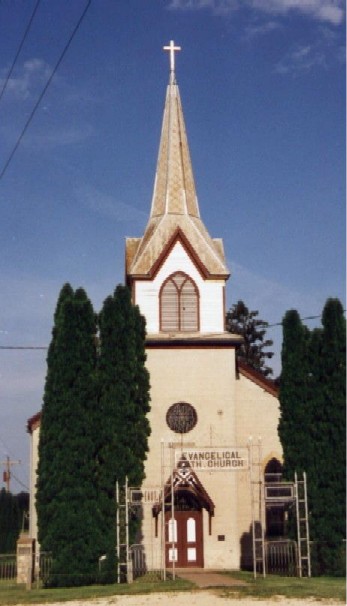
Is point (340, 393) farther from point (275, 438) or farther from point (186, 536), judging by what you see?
point (186, 536)

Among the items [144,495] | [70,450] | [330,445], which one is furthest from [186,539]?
[330,445]

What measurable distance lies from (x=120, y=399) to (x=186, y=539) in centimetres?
702

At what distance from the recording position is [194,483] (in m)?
34.1

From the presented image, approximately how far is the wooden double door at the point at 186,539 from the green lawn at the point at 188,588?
5.17 meters

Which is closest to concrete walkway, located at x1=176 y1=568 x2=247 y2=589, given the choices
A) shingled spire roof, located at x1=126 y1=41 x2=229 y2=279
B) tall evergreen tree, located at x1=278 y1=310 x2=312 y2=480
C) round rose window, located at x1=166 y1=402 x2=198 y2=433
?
tall evergreen tree, located at x1=278 y1=310 x2=312 y2=480

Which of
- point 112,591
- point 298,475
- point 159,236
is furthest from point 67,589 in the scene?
point 159,236

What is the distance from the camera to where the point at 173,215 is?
39312 millimetres

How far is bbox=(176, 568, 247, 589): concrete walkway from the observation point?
1099 inches

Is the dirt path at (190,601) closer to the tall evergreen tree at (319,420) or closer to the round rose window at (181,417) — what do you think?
the tall evergreen tree at (319,420)

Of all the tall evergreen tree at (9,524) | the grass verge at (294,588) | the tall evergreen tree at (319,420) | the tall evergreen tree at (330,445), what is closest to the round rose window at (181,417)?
the tall evergreen tree at (319,420)

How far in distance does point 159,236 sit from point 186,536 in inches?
517

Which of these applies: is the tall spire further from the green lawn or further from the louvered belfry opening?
the green lawn

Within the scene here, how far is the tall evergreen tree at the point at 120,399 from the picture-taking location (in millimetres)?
31375

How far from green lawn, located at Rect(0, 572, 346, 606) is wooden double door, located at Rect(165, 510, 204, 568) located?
5170mm
